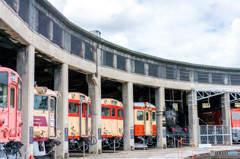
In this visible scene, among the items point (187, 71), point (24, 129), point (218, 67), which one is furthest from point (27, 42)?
point (218, 67)

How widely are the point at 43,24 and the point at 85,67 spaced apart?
18.0ft

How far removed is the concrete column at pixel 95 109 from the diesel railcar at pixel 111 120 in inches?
49.4

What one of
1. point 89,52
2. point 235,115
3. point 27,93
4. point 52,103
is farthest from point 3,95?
point 235,115

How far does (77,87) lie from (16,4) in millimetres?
17946

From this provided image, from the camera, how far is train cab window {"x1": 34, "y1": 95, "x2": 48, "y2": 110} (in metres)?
16.2

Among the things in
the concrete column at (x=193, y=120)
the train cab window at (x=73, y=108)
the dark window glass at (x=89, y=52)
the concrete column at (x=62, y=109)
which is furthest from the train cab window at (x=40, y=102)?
the concrete column at (x=193, y=120)

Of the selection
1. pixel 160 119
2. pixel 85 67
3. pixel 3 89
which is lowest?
pixel 160 119

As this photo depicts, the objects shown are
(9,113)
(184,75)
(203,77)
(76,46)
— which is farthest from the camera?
(203,77)

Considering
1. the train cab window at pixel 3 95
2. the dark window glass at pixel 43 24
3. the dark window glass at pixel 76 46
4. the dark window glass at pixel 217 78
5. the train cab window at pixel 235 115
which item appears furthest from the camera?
the train cab window at pixel 235 115

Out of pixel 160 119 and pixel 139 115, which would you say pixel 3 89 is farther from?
pixel 160 119

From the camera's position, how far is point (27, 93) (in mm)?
15367

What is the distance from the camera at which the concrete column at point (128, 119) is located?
26.4 metres

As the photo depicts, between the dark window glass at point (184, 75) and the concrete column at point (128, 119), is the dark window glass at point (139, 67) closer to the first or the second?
the concrete column at point (128, 119)

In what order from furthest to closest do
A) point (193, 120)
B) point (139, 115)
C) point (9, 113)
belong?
point (193, 120), point (139, 115), point (9, 113)
